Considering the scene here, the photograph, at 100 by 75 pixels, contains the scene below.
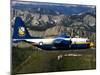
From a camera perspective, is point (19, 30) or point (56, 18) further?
point (56, 18)

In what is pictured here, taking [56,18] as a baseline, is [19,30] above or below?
below

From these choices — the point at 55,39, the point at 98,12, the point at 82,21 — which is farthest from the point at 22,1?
the point at 98,12

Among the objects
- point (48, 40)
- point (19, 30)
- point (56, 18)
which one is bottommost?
point (48, 40)

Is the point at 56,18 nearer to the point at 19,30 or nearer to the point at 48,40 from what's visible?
the point at 48,40

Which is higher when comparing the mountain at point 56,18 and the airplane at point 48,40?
the mountain at point 56,18

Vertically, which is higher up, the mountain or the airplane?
the mountain

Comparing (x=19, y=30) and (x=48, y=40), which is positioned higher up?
(x=19, y=30)

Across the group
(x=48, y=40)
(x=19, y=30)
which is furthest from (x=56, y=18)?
(x=19, y=30)
